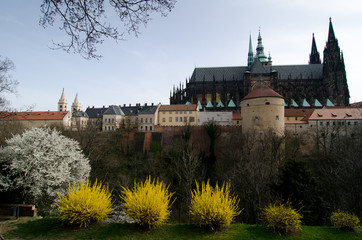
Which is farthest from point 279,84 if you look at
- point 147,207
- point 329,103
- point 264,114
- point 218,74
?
point 147,207

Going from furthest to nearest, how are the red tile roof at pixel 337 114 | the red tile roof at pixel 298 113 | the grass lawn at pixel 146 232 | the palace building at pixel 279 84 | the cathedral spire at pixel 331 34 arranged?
the cathedral spire at pixel 331 34 < the palace building at pixel 279 84 < the red tile roof at pixel 298 113 < the red tile roof at pixel 337 114 < the grass lawn at pixel 146 232

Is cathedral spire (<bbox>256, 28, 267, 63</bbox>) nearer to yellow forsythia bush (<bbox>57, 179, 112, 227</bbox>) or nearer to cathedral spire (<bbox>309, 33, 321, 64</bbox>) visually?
cathedral spire (<bbox>309, 33, 321, 64</bbox>)

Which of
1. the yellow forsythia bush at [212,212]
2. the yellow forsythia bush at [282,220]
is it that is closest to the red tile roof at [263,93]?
the yellow forsythia bush at [282,220]

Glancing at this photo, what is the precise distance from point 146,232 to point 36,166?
10.1 m

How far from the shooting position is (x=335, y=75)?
6744 cm

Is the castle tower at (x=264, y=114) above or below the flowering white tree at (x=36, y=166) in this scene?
above

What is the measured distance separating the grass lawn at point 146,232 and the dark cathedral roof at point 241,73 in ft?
213

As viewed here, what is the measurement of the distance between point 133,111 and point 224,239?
189ft

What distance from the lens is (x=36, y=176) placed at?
15.8 m

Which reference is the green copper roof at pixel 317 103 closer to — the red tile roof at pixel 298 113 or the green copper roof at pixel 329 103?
the green copper roof at pixel 329 103

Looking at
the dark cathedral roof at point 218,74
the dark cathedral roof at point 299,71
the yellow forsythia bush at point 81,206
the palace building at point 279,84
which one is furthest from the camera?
the dark cathedral roof at point 218,74

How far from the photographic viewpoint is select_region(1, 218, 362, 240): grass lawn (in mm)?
9102

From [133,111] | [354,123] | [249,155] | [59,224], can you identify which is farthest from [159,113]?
[59,224]

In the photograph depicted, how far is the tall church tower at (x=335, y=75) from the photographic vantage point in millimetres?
66125
